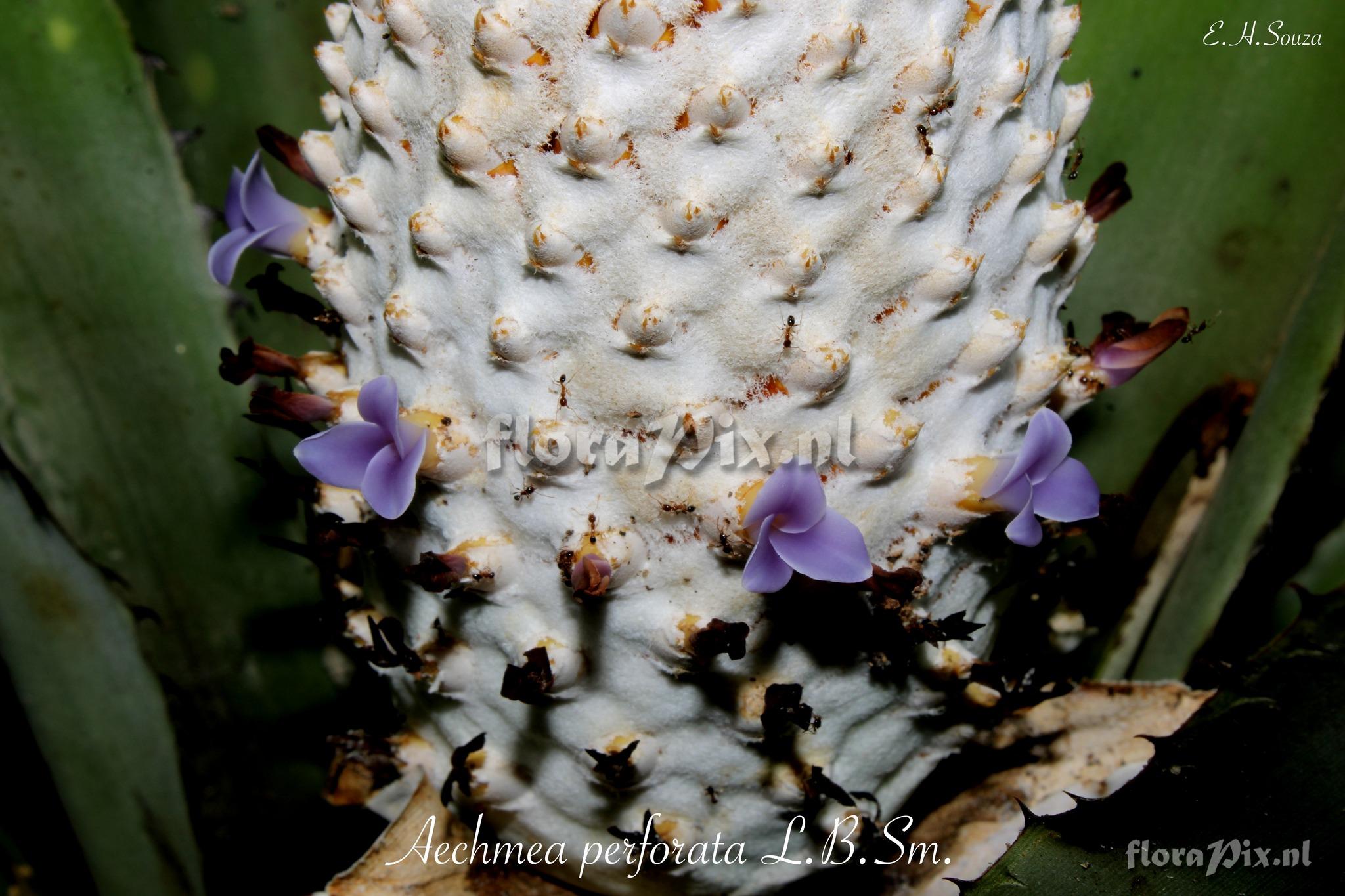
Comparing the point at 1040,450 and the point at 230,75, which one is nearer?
the point at 1040,450

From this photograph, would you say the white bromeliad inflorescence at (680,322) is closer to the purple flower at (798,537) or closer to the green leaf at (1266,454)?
the purple flower at (798,537)

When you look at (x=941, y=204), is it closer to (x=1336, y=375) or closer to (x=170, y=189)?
(x=1336, y=375)

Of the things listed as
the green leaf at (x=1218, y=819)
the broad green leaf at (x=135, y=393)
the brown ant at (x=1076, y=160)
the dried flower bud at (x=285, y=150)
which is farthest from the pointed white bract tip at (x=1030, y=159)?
the broad green leaf at (x=135, y=393)

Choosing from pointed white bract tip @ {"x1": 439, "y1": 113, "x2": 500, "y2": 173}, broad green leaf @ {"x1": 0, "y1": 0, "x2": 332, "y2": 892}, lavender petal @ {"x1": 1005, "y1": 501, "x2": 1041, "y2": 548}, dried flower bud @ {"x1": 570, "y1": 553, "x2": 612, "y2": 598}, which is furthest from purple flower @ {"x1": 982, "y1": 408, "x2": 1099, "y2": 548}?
broad green leaf @ {"x1": 0, "y1": 0, "x2": 332, "y2": 892}

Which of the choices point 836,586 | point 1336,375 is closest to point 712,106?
point 836,586

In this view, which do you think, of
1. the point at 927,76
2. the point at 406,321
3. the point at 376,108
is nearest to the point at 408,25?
the point at 376,108

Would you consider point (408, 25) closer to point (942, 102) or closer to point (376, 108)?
point (376, 108)

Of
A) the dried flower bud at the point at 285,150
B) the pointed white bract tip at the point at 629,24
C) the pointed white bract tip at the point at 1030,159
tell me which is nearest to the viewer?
the pointed white bract tip at the point at 629,24
